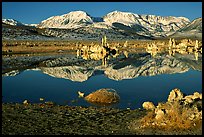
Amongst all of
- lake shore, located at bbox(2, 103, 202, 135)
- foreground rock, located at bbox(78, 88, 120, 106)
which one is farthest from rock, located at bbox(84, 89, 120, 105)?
lake shore, located at bbox(2, 103, 202, 135)

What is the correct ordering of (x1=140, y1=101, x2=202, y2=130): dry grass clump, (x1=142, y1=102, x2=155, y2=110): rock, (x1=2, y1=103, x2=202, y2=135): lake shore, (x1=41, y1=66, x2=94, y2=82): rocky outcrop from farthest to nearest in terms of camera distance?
(x1=41, y1=66, x2=94, y2=82): rocky outcrop < (x1=142, y1=102, x2=155, y2=110): rock < (x1=140, y1=101, x2=202, y2=130): dry grass clump < (x1=2, y1=103, x2=202, y2=135): lake shore

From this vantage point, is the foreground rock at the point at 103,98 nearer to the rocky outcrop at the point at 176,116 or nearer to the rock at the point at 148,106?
the rock at the point at 148,106

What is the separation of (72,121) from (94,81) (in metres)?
14.5

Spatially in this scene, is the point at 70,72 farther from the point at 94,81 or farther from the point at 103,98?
the point at 103,98

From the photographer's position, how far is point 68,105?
66.0 feet

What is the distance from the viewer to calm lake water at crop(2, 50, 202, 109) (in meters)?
22.5

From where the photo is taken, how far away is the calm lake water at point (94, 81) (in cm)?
2252

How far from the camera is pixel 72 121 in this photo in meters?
15.6

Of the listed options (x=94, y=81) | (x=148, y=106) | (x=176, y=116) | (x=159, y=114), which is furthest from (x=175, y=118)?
(x=94, y=81)

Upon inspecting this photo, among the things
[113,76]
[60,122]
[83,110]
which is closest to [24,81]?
[113,76]

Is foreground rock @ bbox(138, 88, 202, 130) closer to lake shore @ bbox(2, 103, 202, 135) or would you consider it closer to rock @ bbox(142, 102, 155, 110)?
lake shore @ bbox(2, 103, 202, 135)

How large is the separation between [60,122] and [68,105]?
15.6 ft

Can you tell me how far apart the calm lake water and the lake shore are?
2.23m

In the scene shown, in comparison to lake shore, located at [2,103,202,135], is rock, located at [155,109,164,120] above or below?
above
